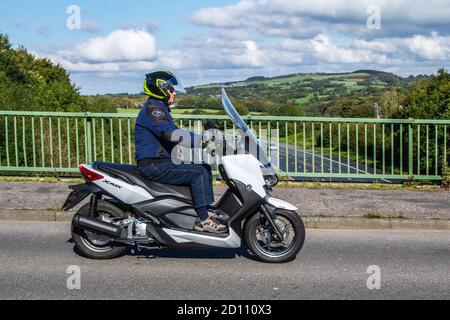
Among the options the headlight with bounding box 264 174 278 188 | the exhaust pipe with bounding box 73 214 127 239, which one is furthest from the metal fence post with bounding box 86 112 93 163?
the headlight with bounding box 264 174 278 188

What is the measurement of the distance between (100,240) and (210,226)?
1213 mm

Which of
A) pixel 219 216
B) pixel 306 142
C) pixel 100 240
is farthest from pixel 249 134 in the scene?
A: pixel 306 142

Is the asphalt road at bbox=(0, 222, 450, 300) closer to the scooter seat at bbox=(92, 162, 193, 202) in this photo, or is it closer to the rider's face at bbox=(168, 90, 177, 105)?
the scooter seat at bbox=(92, 162, 193, 202)

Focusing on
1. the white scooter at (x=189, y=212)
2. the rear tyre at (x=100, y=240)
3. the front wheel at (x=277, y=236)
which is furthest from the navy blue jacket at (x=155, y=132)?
the front wheel at (x=277, y=236)

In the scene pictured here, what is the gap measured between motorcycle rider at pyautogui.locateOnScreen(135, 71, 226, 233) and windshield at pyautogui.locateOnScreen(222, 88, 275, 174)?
421mm

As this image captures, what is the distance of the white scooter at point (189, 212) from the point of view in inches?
271

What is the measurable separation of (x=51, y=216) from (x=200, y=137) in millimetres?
3592

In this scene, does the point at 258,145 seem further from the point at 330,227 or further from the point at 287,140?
the point at 287,140

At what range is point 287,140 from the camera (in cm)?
1252

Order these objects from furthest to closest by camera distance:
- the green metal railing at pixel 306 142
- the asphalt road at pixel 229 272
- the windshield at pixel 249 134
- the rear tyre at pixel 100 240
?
the green metal railing at pixel 306 142 → the rear tyre at pixel 100 240 → the windshield at pixel 249 134 → the asphalt road at pixel 229 272

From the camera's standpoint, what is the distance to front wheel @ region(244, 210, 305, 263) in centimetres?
695

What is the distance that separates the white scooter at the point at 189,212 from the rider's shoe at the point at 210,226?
5cm

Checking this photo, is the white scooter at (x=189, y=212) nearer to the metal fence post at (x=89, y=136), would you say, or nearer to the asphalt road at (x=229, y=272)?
the asphalt road at (x=229, y=272)

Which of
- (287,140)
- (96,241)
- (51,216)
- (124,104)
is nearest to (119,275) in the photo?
(96,241)
